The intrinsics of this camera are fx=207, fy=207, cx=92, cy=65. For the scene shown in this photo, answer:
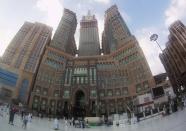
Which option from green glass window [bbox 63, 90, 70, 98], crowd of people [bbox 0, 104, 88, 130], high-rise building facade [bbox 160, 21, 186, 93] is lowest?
crowd of people [bbox 0, 104, 88, 130]

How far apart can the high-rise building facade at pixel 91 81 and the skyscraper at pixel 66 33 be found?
11.8 feet

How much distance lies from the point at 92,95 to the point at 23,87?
23840mm

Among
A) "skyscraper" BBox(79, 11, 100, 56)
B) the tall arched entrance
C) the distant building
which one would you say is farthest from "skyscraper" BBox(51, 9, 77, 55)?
the tall arched entrance

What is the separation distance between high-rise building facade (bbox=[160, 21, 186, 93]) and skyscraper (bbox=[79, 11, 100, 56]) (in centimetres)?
3905

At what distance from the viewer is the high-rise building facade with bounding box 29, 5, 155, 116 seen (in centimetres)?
7144

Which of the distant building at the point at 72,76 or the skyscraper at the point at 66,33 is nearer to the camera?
the distant building at the point at 72,76

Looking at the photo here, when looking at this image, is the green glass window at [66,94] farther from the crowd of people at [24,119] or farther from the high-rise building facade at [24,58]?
the crowd of people at [24,119]

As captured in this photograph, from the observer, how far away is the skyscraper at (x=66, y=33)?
316 ft

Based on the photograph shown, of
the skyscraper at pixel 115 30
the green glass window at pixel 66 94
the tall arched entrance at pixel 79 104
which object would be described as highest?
the skyscraper at pixel 115 30

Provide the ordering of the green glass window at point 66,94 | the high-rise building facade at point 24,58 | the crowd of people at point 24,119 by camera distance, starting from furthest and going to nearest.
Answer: the green glass window at point 66,94 < the high-rise building facade at point 24,58 < the crowd of people at point 24,119

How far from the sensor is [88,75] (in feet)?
263

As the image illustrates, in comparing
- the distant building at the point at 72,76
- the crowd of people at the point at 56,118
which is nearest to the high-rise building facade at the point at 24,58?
the distant building at the point at 72,76

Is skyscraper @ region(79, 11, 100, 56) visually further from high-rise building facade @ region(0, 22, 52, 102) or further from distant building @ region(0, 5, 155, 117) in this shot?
high-rise building facade @ region(0, 22, 52, 102)

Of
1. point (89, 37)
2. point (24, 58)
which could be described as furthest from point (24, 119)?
point (89, 37)
